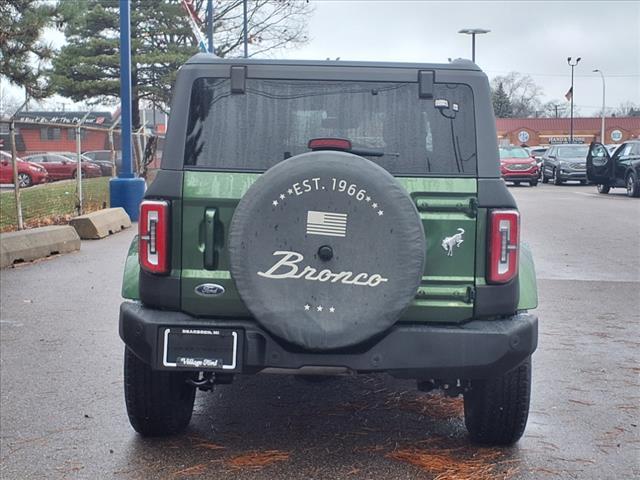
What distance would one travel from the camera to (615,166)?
2588 cm

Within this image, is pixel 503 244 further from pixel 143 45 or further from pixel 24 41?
pixel 143 45

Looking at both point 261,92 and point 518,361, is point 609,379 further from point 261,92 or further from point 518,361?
point 261,92

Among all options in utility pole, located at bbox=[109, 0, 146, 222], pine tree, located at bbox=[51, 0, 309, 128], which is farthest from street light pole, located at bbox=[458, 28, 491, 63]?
utility pole, located at bbox=[109, 0, 146, 222]

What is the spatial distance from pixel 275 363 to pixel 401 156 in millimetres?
1173

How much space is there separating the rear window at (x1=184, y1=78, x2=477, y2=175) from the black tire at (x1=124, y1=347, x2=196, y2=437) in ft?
3.66

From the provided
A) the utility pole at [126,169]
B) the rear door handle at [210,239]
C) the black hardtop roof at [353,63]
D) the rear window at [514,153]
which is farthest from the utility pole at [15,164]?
the rear window at [514,153]

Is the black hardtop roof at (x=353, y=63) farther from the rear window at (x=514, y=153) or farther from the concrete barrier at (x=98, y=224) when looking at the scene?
the rear window at (x=514, y=153)

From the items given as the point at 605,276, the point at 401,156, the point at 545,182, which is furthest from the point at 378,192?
the point at 545,182

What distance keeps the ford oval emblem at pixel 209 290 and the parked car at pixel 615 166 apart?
2258 centimetres

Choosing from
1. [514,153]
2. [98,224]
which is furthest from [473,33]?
[98,224]

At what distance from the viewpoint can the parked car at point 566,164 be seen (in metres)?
33.0

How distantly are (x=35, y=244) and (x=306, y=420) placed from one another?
26.1 ft

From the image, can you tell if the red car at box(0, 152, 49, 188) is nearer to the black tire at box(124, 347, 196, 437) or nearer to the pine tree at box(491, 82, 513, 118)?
Answer: the black tire at box(124, 347, 196, 437)

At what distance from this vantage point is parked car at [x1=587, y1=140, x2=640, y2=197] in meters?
24.9
